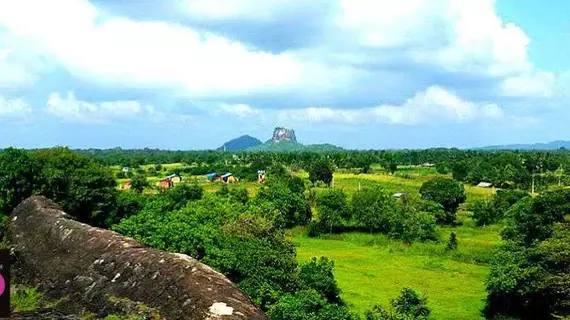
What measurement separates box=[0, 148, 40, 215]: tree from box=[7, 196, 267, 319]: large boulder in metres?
23.3

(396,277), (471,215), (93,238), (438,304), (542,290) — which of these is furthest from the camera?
(471,215)

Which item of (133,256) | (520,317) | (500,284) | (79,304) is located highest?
(133,256)

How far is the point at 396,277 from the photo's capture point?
1665 inches

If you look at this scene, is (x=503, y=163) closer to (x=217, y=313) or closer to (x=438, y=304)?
(x=438, y=304)

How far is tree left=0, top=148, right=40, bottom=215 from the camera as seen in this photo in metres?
33.5

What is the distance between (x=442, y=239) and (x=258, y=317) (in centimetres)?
5311

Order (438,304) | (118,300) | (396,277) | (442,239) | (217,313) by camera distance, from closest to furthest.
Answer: (217,313) → (118,300) → (438,304) → (396,277) → (442,239)

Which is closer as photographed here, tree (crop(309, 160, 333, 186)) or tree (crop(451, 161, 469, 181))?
tree (crop(309, 160, 333, 186))

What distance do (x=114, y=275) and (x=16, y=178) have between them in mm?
29008

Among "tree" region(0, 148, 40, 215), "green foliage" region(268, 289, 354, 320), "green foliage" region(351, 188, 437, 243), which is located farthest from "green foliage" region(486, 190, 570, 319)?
"tree" region(0, 148, 40, 215)

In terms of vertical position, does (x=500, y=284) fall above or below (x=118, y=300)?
below

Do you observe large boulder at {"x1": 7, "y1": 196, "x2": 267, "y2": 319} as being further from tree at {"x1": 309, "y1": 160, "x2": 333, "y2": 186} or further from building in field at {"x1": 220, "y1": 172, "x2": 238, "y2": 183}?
building in field at {"x1": 220, "y1": 172, "x2": 238, "y2": 183}

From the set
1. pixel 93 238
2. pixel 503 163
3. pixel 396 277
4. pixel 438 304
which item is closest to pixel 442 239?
pixel 396 277

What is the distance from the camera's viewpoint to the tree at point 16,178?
33.5 m
